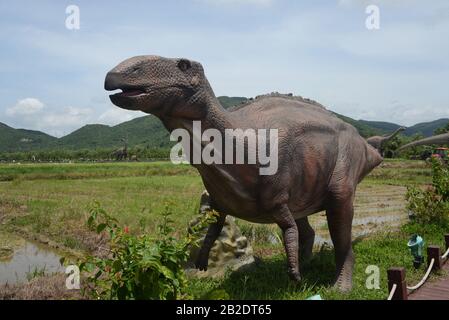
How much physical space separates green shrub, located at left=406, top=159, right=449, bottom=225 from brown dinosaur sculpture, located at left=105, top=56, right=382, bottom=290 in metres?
4.34

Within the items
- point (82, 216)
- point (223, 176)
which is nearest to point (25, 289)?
point (223, 176)

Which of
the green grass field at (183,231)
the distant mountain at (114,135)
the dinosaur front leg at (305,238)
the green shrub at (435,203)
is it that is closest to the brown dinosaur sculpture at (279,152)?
the green grass field at (183,231)

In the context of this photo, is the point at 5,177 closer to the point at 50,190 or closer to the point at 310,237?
the point at 50,190

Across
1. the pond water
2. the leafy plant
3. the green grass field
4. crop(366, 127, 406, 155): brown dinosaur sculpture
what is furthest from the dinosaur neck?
the pond water

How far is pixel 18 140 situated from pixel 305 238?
134 m

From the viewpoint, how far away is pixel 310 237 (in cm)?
608

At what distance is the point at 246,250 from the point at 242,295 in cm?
141

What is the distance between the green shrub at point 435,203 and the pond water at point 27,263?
7202 millimetres

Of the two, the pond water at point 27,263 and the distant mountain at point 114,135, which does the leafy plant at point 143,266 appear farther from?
the distant mountain at point 114,135

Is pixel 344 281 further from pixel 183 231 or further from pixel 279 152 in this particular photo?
pixel 183 231

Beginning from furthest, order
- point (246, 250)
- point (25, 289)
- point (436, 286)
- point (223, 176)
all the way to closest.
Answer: point (246, 250), point (25, 289), point (436, 286), point (223, 176)

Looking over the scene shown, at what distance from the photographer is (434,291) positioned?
15.9ft

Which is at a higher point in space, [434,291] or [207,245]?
[207,245]

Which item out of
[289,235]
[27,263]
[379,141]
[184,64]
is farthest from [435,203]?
[27,263]
